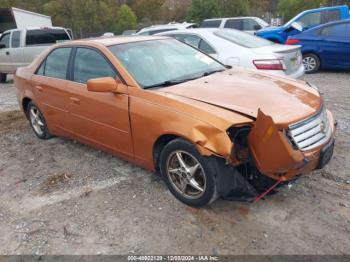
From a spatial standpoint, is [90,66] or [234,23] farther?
[234,23]

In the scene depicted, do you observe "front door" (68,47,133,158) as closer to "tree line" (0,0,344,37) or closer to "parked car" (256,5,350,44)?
"parked car" (256,5,350,44)

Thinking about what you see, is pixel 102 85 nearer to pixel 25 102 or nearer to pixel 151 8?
pixel 25 102

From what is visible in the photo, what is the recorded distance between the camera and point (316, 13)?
42.3ft

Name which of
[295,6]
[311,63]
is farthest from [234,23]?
[295,6]

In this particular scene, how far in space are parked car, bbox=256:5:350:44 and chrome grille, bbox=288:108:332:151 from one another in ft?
31.8

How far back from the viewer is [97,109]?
13.8 feet

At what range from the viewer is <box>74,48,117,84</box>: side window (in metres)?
4.18

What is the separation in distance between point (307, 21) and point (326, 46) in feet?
12.4

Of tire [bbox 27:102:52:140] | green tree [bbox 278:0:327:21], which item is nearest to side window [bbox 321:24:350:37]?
tire [bbox 27:102:52:140]

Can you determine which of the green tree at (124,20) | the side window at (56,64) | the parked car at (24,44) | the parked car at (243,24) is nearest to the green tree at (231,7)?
the green tree at (124,20)

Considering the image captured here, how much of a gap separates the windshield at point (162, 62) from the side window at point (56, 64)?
940 millimetres

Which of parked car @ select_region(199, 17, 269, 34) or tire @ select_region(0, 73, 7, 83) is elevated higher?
parked car @ select_region(199, 17, 269, 34)

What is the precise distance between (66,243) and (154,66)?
2.05 metres

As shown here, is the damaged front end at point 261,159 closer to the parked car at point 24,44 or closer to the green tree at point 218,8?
the parked car at point 24,44
